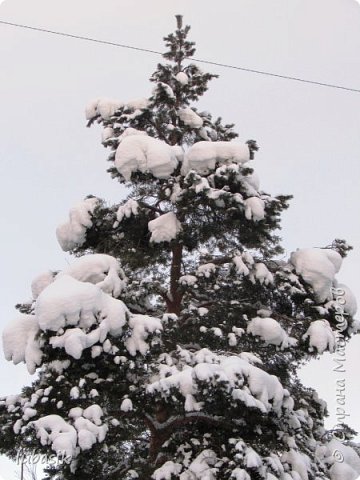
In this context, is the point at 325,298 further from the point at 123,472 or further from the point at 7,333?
the point at 7,333

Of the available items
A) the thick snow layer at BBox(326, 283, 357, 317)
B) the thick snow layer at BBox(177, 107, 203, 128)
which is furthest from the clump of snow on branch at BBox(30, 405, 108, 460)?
the thick snow layer at BBox(177, 107, 203, 128)

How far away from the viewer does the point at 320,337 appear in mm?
7305

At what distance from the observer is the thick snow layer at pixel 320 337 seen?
24.0 ft

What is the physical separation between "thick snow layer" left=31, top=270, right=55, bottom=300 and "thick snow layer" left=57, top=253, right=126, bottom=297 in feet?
4.18

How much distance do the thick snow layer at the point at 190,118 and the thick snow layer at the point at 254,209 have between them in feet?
7.44

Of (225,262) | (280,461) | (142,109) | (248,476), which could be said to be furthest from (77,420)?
(142,109)

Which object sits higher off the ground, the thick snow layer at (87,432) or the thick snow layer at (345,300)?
the thick snow layer at (345,300)

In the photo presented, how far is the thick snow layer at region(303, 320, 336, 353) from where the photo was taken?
7301 millimetres

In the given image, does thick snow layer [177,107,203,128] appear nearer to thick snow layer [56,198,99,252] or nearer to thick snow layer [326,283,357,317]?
thick snow layer [56,198,99,252]

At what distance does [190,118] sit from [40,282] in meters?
4.13

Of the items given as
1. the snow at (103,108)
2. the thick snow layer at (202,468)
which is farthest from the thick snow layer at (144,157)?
the thick snow layer at (202,468)

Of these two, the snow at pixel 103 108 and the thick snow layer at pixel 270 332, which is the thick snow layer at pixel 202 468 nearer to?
the thick snow layer at pixel 270 332

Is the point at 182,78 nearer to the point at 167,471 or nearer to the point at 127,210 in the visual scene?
the point at 127,210

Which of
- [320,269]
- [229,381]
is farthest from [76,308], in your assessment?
[320,269]
